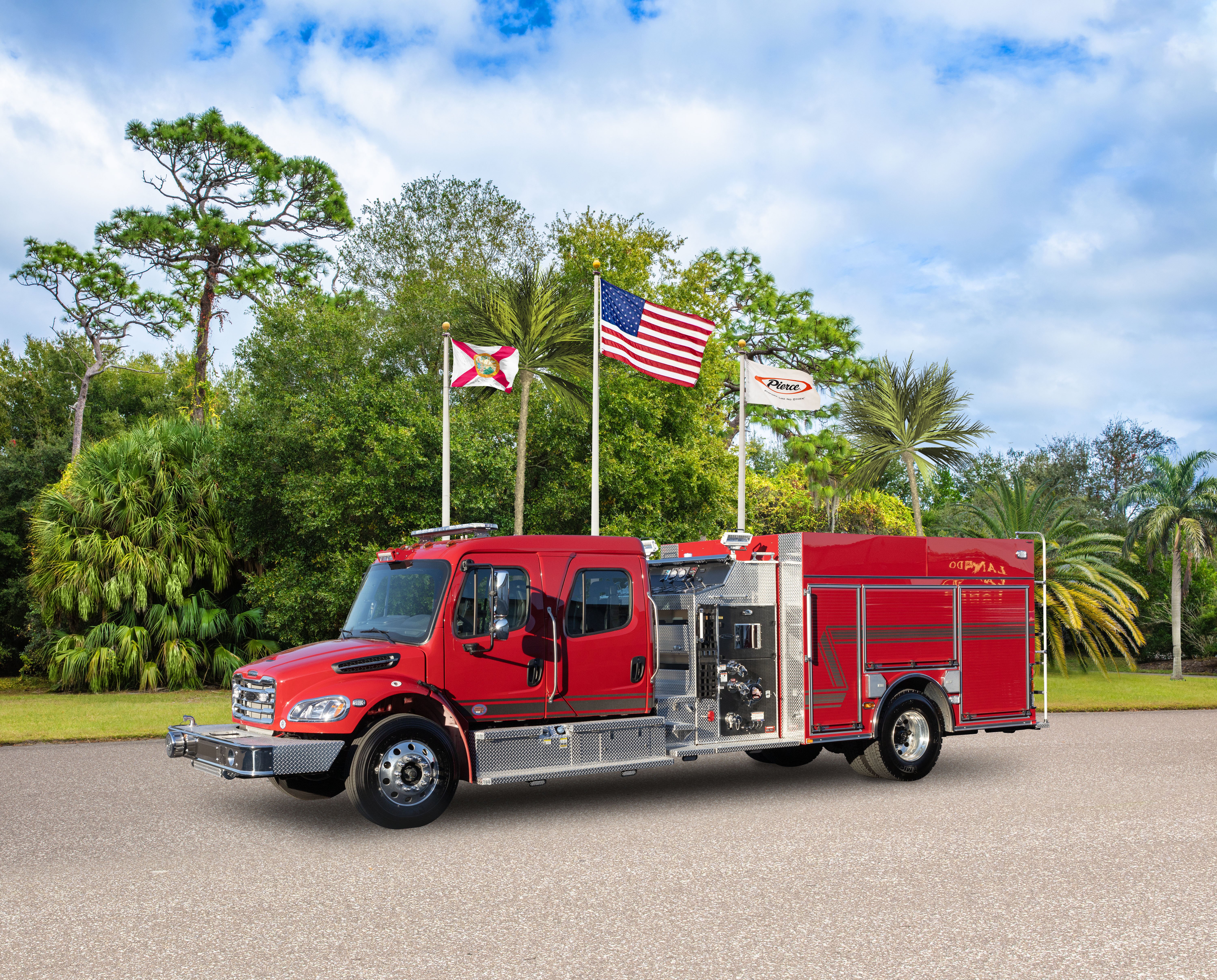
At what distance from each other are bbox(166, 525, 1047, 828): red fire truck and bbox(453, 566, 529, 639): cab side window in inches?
0.6

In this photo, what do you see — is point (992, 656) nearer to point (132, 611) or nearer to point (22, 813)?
point (22, 813)

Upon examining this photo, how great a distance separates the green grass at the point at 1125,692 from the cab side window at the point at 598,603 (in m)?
12.3

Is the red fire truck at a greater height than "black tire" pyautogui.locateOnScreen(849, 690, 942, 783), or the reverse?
the red fire truck

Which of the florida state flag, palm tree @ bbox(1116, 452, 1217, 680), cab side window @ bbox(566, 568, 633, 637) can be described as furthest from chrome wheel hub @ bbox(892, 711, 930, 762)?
palm tree @ bbox(1116, 452, 1217, 680)

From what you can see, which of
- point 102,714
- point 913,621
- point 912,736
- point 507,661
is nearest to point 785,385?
point 913,621

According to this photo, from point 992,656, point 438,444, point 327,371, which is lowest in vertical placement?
point 992,656

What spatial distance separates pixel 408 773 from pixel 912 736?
18.6ft

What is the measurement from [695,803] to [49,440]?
3653 centimetres

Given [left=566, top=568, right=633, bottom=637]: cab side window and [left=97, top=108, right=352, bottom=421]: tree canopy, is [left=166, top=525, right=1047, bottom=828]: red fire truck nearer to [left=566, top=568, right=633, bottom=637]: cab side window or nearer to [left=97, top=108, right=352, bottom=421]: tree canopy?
[left=566, top=568, right=633, bottom=637]: cab side window

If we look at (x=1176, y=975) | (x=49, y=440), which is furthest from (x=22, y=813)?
(x=49, y=440)

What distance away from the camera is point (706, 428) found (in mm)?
28844

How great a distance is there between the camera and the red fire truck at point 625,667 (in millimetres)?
8523

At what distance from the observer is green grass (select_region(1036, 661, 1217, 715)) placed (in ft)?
65.5

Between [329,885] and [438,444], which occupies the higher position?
[438,444]
